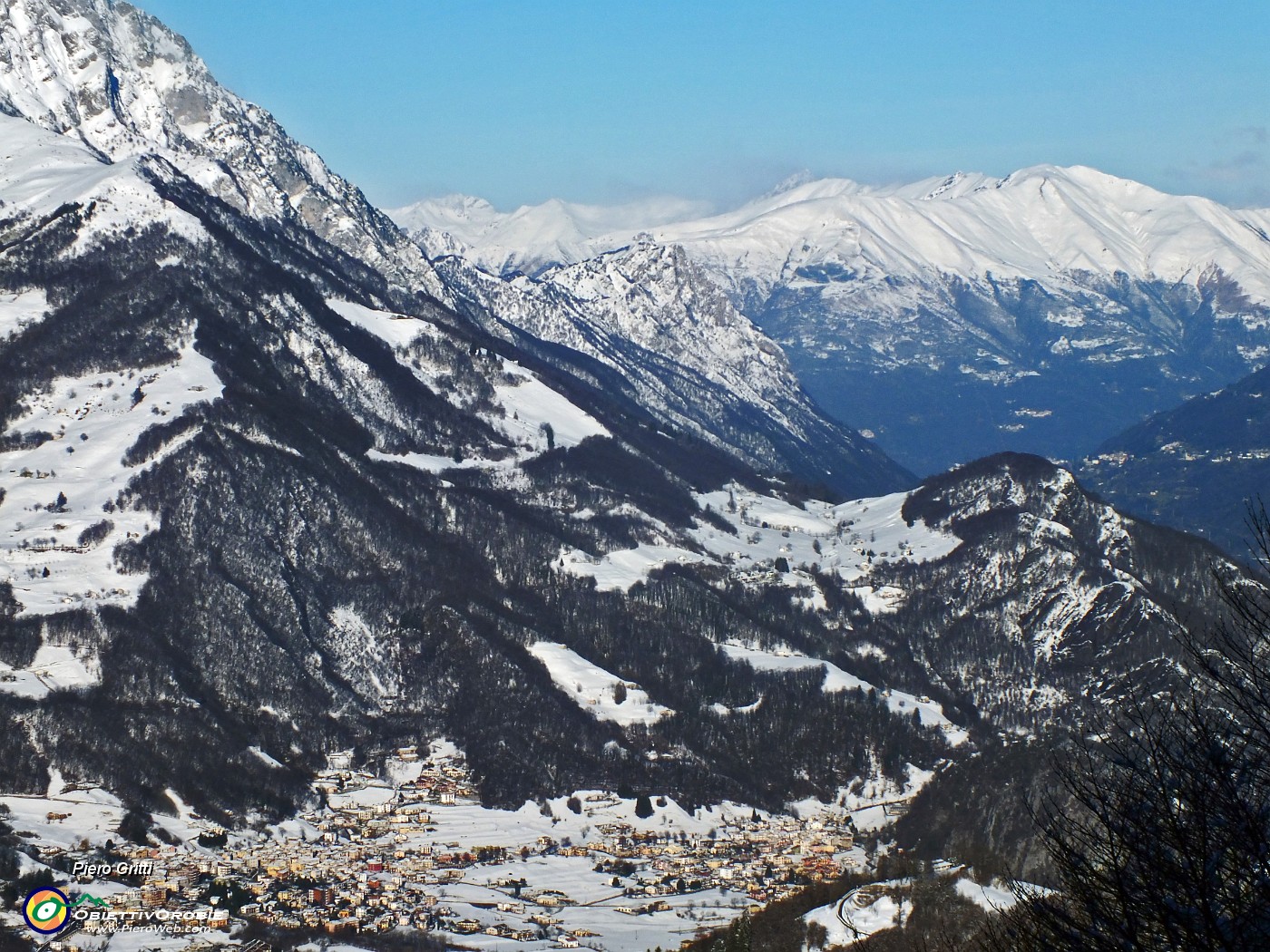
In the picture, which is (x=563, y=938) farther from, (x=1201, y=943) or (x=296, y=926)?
(x=1201, y=943)

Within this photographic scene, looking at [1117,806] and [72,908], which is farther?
[72,908]

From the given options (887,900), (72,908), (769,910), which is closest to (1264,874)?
(887,900)

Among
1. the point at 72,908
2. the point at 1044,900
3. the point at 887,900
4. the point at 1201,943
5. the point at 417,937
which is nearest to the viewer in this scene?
the point at 1201,943

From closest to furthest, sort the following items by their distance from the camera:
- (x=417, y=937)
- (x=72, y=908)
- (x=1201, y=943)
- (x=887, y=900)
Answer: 1. (x=1201, y=943)
2. (x=887, y=900)
3. (x=72, y=908)
4. (x=417, y=937)

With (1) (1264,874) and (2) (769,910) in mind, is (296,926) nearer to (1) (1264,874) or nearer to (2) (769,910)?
(2) (769,910)

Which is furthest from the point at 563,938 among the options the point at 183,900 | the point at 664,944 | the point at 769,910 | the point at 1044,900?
the point at 1044,900

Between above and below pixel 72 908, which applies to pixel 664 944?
below

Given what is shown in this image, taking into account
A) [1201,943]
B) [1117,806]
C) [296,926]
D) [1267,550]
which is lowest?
[1201,943]
